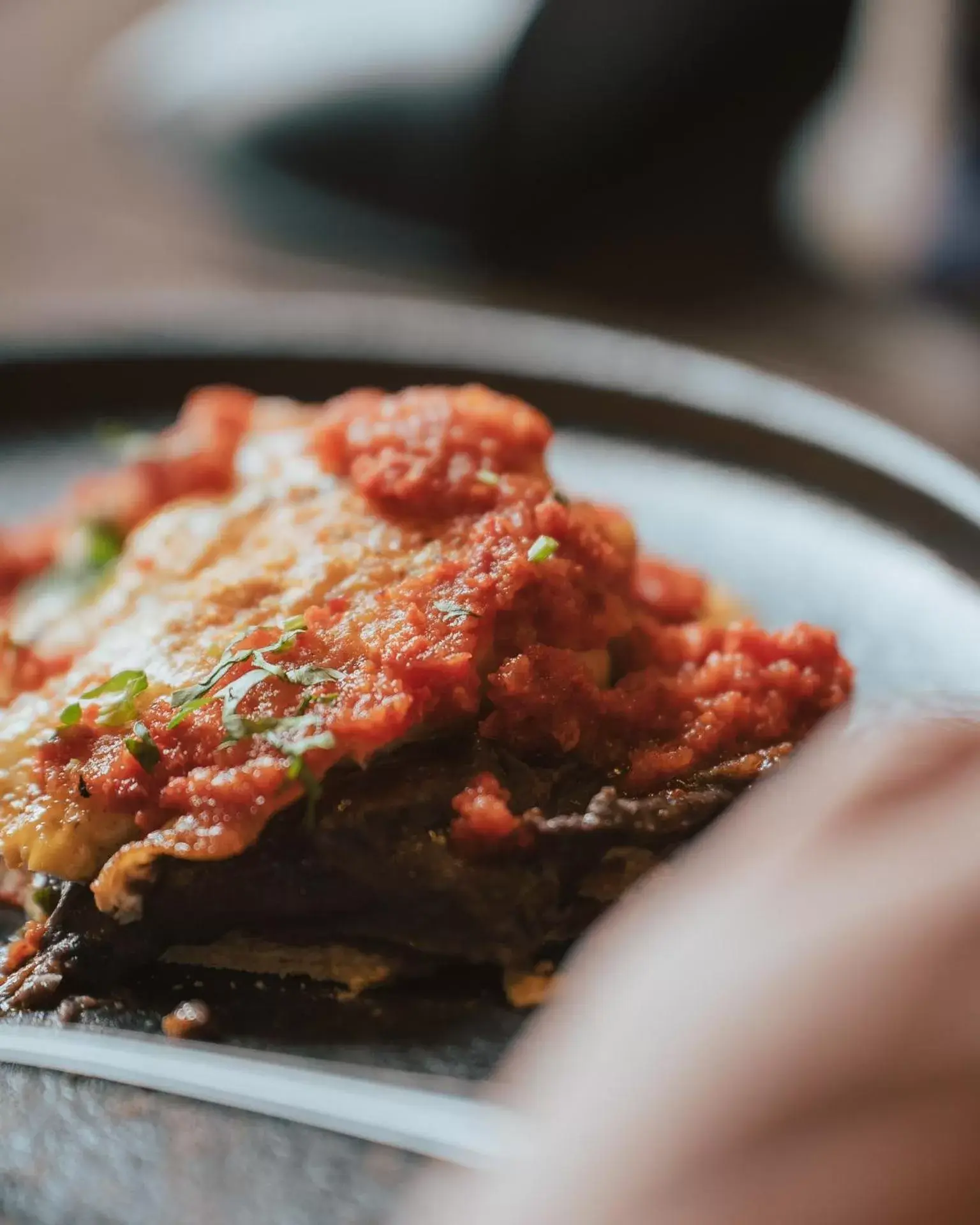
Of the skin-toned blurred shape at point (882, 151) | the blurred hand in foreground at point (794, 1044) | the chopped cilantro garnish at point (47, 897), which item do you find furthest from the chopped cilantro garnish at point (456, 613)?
the skin-toned blurred shape at point (882, 151)

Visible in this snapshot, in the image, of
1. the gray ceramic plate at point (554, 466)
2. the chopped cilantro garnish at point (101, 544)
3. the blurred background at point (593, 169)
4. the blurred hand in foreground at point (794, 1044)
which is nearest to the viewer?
the blurred hand in foreground at point (794, 1044)

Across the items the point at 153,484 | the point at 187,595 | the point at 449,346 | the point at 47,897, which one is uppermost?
the point at 449,346

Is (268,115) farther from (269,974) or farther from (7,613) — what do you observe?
(269,974)

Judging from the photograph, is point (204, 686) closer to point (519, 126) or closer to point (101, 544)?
point (101, 544)

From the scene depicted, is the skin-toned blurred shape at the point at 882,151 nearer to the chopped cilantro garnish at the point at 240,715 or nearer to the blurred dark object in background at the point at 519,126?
the blurred dark object in background at the point at 519,126

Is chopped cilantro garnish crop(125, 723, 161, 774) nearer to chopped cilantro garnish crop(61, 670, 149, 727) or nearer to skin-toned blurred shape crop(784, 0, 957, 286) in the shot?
chopped cilantro garnish crop(61, 670, 149, 727)


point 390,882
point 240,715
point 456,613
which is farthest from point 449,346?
point 390,882

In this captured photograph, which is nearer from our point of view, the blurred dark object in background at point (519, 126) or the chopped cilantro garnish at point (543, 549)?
the chopped cilantro garnish at point (543, 549)

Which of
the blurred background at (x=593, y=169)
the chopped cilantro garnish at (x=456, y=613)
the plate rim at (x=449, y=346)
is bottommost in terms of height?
the chopped cilantro garnish at (x=456, y=613)

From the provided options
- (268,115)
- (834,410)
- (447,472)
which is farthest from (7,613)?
(268,115)
